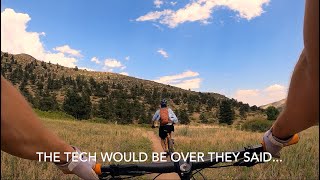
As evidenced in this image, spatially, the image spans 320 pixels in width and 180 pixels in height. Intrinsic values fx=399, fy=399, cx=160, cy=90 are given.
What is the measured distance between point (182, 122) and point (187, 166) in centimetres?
7719

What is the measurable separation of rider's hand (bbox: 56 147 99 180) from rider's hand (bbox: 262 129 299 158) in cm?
68

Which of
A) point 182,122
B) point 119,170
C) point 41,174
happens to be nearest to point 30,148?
point 119,170

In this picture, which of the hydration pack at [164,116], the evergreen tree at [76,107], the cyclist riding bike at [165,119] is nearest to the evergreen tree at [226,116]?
the evergreen tree at [76,107]

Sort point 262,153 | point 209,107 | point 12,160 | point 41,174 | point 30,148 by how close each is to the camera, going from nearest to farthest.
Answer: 1. point 30,148
2. point 262,153
3. point 41,174
4. point 12,160
5. point 209,107

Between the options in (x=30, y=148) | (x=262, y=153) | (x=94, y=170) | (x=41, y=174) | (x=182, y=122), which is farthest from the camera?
(x=182, y=122)

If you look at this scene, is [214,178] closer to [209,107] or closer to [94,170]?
[94,170]

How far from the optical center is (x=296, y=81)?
3.87ft

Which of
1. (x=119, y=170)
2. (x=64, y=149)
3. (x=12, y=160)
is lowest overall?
(x=12, y=160)

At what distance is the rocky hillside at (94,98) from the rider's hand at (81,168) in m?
58.6

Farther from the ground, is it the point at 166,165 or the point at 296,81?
the point at 296,81

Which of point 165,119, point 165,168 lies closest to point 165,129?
point 165,119

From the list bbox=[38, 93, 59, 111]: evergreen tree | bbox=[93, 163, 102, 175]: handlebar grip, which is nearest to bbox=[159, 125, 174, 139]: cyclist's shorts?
bbox=[93, 163, 102, 175]: handlebar grip

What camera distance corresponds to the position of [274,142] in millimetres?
1516

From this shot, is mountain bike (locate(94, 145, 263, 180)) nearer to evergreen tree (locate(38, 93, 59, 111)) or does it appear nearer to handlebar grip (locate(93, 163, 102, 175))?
handlebar grip (locate(93, 163, 102, 175))
